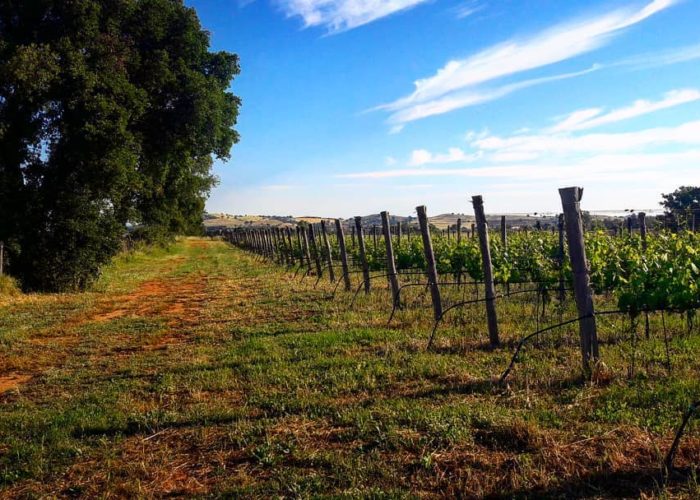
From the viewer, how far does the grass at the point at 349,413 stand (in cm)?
387

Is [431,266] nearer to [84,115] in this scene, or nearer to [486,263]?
[486,263]

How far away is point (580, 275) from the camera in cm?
574

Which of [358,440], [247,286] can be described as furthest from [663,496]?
[247,286]

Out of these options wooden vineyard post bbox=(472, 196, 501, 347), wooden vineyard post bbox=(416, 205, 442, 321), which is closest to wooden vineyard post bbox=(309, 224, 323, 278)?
wooden vineyard post bbox=(416, 205, 442, 321)

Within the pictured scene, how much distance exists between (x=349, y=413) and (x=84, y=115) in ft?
48.1

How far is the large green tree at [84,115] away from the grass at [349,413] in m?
8.74

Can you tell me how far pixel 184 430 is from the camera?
5043 mm

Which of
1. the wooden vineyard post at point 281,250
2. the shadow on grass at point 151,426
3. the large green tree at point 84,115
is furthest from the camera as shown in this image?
the wooden vineyard post at point 281,250

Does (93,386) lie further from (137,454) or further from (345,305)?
(345,305)

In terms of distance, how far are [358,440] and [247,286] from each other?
44.2ft

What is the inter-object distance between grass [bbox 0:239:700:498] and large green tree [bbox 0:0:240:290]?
8739 millimetres

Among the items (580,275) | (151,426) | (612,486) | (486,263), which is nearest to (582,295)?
(580,275)

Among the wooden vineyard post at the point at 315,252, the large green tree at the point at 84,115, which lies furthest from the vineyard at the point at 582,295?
the large green tree at the point at 84,115

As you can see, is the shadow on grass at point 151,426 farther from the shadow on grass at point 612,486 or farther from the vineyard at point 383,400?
the shadow on grass at point 612,486
